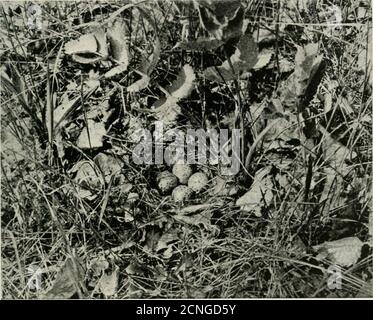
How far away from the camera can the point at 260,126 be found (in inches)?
44.7

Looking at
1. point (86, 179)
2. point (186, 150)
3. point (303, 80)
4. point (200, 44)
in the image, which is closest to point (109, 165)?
point (86, 179)

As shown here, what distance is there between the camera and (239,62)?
44.1 inches

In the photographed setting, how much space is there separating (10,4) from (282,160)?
635mm

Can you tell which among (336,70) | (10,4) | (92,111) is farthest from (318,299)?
(10,4)

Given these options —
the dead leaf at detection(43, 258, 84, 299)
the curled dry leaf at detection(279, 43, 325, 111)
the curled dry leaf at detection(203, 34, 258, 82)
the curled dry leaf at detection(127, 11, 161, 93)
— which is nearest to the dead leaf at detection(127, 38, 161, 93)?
the curled dry leaf at detection(127, 11, 161, 93)

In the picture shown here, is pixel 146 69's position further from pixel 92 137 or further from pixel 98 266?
pixel 98 266

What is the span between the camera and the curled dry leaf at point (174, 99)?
3.77 ft

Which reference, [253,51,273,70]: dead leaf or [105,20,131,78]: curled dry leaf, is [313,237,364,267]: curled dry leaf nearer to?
[253,51,273,70]: dead leaf

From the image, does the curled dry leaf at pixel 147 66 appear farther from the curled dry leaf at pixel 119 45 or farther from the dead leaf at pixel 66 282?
the dead leaf at pixel 66 282

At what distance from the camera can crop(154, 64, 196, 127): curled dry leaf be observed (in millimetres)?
1148

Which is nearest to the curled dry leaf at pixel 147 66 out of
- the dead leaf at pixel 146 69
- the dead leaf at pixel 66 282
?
the dead leaf at pixel 146 69

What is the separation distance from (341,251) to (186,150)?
1.15 feet

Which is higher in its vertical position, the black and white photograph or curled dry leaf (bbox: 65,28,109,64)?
curled dry leaf (bbox: 65,28,109,64)

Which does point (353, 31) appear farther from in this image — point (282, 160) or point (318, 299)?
point (318, 299)
